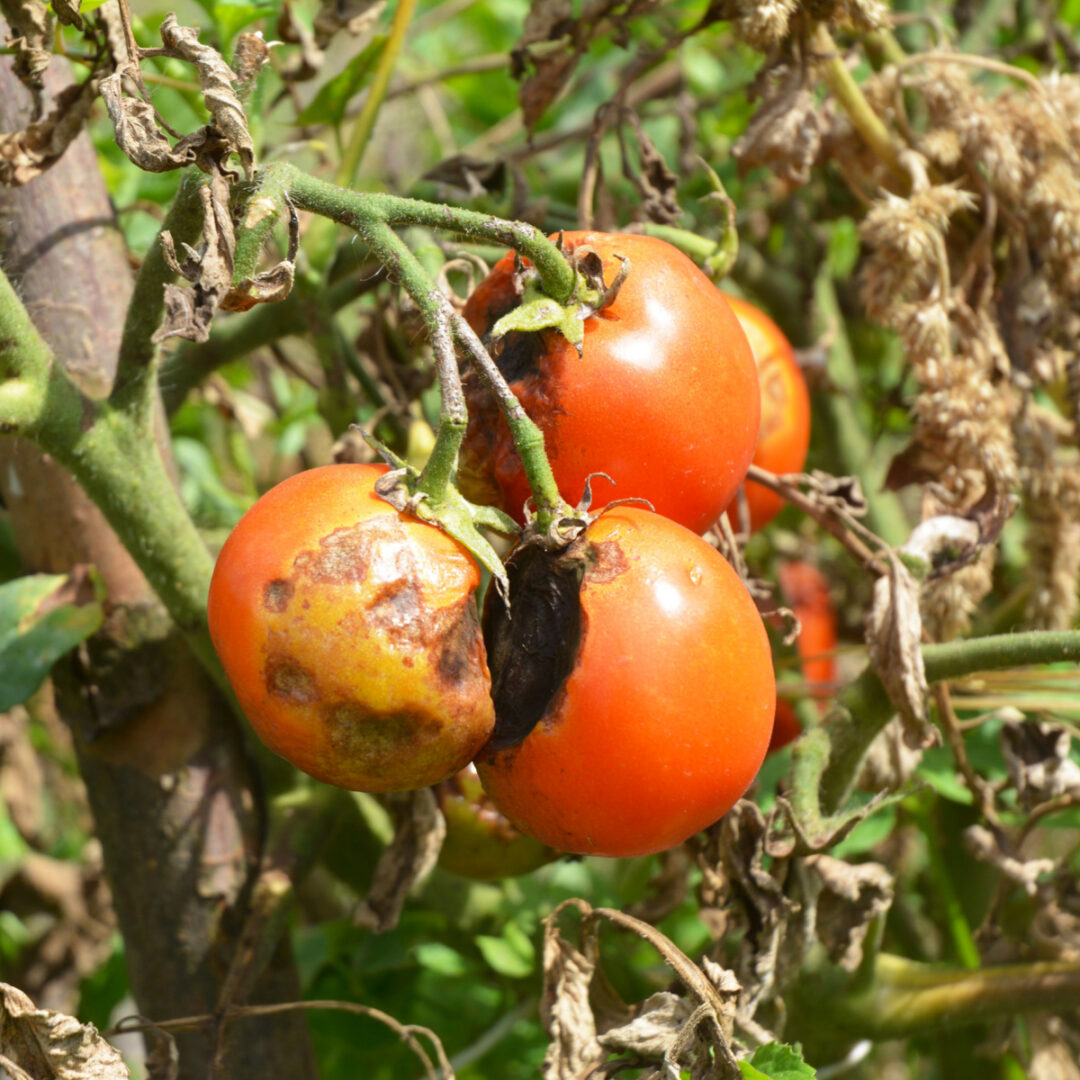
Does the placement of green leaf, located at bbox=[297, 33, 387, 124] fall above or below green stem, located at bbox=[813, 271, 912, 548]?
above

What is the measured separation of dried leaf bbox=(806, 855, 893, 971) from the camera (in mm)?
897

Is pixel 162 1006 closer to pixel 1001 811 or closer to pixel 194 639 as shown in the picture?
pixel 194 639

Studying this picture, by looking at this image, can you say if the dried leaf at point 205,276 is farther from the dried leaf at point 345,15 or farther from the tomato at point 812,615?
the tomato at point 812,615

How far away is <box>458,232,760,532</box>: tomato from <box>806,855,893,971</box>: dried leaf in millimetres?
320

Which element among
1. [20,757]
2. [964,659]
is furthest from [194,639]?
[20,757]

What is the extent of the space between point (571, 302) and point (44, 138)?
1.51 ft

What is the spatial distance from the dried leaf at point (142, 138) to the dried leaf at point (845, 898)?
647mm

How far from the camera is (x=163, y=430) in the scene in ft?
3.38

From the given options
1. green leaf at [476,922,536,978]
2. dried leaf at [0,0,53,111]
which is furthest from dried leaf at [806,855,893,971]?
dried leaf at [0,0,53,111]

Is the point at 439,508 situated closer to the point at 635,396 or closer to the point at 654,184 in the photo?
the point at 635,396

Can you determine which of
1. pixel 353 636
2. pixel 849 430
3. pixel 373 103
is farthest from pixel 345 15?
pixel 849 430

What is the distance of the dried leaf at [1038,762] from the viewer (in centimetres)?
97

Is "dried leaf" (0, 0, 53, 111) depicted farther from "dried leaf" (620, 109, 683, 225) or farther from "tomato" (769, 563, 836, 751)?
"tomato" (769, 563, 836, 751)

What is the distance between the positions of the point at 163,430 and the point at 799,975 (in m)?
0.73
